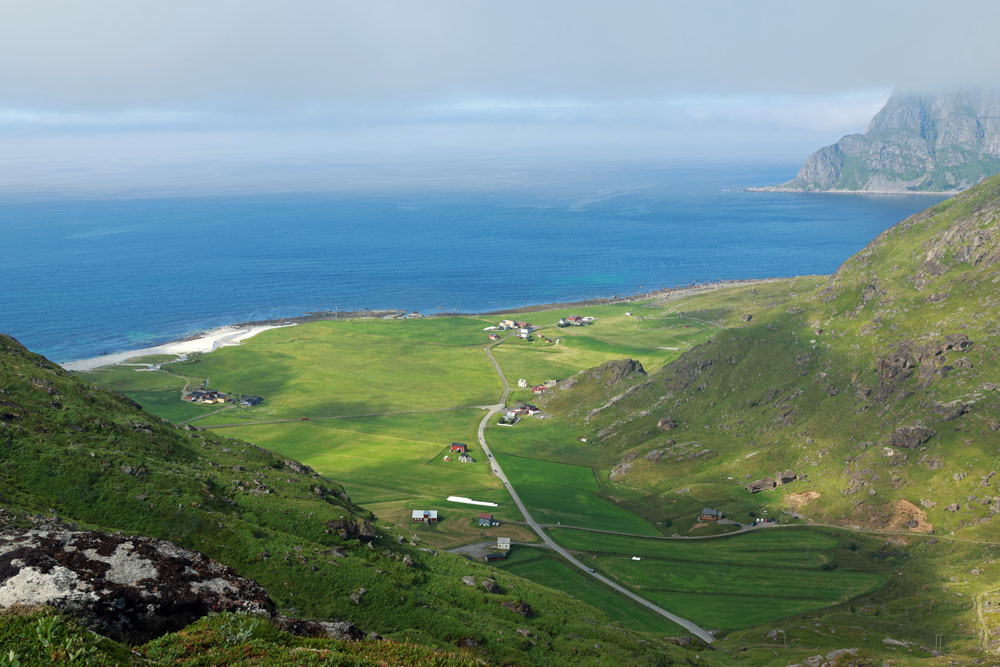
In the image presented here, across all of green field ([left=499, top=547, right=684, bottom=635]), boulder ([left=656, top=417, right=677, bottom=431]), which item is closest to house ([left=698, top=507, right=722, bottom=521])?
green field ([left=499, top=547, right=684, bottom=635])

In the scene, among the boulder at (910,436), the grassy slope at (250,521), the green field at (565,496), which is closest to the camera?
the grassy slope at (250,521)

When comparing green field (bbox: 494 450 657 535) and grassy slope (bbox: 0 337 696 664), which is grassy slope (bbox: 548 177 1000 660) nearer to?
green field (bbox: 494 450 657 535)

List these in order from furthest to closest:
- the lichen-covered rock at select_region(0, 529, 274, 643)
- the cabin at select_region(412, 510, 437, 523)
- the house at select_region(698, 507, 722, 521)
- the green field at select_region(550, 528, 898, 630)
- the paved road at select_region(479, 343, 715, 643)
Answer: the house at select_region(698, 507, 722, 521) < the cabin at select_region(412, 510, 437, 523) < the green field at select_region(550, 528, 898, 630) < the paved road at select_region(479, 343, 715, 643) < the lichen-covered rock at select_region(0, 529, 274, 643)

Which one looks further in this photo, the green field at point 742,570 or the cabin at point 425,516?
the cabin at point 425,516

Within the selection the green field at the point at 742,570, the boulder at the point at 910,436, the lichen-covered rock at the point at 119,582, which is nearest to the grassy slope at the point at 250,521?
the lichen-covered rock at the point at 119,582

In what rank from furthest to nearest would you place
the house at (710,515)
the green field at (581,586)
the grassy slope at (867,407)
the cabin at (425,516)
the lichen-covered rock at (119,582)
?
the house at (710,515)
the cabin at (425,516)
the grassy slope at (867,407)
the green field at (581,586)
the lichen-covered rock at (119,582)

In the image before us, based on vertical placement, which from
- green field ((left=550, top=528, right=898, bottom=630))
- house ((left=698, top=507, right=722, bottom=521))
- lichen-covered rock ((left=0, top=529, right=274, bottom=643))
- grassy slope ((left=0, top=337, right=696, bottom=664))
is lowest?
green field ((left=550, top=528, right=898, bottom=630))

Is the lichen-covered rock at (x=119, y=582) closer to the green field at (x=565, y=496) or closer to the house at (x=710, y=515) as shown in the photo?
the green field at (x=565, y=496)
